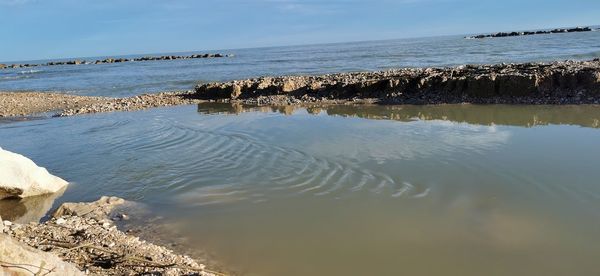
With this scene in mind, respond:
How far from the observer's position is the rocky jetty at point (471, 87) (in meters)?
13.9

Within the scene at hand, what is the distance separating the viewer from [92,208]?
279 inches

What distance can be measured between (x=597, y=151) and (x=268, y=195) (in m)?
5.84

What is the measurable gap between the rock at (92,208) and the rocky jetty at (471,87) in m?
10.6

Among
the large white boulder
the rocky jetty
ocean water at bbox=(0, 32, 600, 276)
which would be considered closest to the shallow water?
ocean water at bbox=(0, 32, 600, 276)

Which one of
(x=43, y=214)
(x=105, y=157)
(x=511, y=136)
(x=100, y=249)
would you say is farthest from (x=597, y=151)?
(x=105, y=157)

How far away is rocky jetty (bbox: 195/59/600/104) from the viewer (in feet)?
45.7

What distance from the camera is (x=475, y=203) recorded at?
6.35 m

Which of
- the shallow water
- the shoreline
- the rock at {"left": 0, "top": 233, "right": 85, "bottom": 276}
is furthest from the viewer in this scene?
the shoreline

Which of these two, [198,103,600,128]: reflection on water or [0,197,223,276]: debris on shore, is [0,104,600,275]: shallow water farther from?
[0,197,223,276]: debris on shore

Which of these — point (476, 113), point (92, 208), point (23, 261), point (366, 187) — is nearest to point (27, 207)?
point (92, 208)

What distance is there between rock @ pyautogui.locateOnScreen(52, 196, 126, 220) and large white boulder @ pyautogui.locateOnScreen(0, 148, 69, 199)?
1.25 m

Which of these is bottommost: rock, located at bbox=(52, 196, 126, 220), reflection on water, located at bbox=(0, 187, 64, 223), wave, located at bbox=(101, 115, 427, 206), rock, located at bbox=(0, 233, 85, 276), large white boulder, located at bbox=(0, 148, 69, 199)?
reflection on water, located at bbox=(0, 187, 64, 223)

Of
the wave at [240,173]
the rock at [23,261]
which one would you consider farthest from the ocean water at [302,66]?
the rock at [23,261]

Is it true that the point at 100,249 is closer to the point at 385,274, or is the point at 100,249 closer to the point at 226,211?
the point at 226,211
